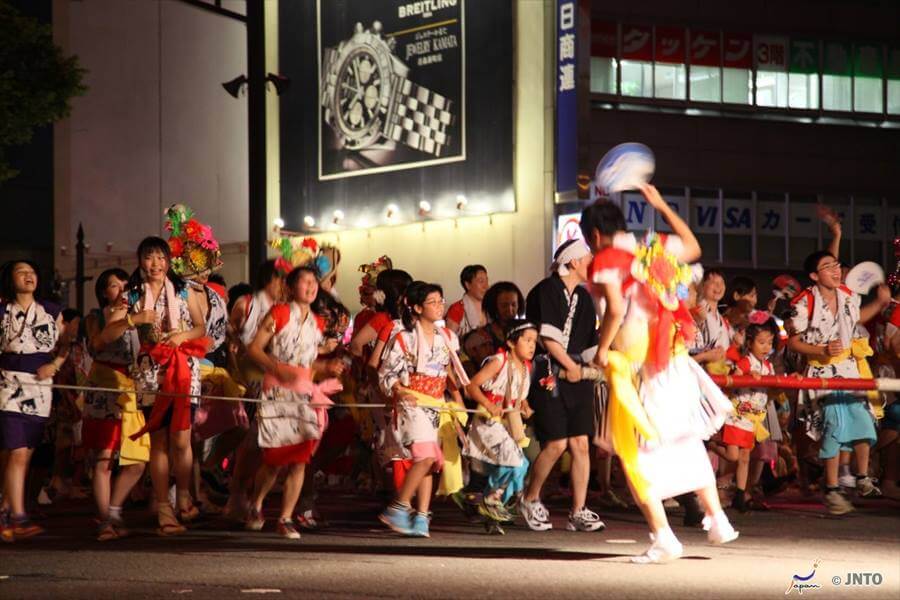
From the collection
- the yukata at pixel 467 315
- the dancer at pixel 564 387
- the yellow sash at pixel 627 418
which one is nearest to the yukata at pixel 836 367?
the dancer at pixel 564 387

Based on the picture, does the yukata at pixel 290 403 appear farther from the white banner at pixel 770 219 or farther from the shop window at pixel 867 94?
the shop window at pixel 867 94

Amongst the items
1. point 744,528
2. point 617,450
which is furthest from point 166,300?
point 744,528

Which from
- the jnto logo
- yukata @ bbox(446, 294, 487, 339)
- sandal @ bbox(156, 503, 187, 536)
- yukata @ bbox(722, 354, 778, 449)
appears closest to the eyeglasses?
yukata @ bbox(722, 354, 778, 449)

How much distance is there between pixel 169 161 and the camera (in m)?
40.2

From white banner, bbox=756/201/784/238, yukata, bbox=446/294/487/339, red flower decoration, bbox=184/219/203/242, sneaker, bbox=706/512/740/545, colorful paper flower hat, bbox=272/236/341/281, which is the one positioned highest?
white banner, bbox=756/201/784/238

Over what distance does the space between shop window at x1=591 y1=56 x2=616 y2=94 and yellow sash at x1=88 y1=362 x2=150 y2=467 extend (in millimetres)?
29098

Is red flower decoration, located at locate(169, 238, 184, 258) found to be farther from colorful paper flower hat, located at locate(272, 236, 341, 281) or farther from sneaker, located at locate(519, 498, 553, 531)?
sneaker, located at locate(519, 498, 553, 531)

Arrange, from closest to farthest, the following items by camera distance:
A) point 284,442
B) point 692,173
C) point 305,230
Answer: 1. point 284,442
2. point 305,230
3. point 692,173

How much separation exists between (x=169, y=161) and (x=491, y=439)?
30580mm

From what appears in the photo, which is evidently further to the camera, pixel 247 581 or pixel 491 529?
pixel 491 529

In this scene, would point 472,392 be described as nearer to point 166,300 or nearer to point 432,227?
point 166,300

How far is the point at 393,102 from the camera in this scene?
28328 mm

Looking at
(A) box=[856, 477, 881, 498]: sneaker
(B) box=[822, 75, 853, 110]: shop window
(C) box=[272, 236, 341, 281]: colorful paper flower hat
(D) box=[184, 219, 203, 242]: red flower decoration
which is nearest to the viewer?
(C) box=[272, 236, 341, 281]: colorful paper flower hat

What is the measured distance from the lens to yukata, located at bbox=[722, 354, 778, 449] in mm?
12359
